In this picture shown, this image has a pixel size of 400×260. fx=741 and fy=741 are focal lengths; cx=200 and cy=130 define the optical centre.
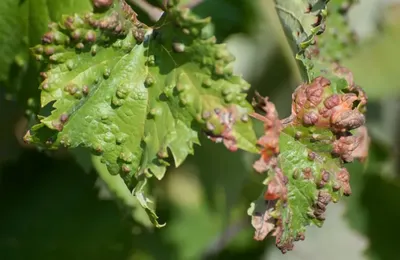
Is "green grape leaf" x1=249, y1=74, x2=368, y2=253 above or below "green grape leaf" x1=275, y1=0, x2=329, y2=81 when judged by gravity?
below

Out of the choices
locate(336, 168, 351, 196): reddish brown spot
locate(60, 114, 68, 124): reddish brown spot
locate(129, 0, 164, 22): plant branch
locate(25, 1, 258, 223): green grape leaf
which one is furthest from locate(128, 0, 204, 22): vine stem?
locate(336, 168, 351, 196): reddish brown spot

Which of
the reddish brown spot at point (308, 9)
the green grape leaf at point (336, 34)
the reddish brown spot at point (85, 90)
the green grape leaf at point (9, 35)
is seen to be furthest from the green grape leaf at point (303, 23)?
the green grape leaf at point (9, 35)

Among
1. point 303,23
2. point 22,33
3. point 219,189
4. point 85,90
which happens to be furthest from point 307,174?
point 219,189

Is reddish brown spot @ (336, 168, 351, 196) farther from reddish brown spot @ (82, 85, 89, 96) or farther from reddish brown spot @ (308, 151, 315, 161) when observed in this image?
reddish brown spot @ (82, 85, 89, 96)

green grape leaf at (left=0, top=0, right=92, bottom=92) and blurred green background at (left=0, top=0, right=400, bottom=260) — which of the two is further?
blurred green background at (left=0, top=0, right=400, bottom=260)

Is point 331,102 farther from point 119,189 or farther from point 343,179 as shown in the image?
point 119,189

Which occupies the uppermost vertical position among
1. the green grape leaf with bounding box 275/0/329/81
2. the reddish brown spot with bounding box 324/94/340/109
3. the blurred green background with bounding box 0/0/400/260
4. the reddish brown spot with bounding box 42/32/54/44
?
the green grape leaf with bounding box 275/0/329/81

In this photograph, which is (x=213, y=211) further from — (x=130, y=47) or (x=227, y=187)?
(x=130, y=47)
